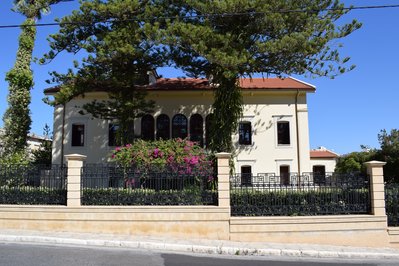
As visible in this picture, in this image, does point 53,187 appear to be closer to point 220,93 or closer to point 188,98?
point 220,93

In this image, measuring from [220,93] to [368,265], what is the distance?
1196cm

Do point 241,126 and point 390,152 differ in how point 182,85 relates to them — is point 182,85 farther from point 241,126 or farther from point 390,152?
point 390,152

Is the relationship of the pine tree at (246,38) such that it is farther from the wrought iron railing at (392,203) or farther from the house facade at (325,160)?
the house facade at (325,160)

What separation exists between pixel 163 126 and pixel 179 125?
106 cm

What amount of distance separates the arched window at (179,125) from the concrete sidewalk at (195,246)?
1538cm

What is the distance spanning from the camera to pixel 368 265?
9922 millimetres

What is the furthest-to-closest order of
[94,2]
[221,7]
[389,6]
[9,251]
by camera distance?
[94,2]
[221,7]
[389,6]
[9,251]

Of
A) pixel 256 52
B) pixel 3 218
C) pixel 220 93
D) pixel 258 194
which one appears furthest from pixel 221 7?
pixel 3 218

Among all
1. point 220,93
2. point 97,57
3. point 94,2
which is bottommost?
point 220,93

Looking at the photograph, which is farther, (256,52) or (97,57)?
(97,57)

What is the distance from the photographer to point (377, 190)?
1280 centimetres

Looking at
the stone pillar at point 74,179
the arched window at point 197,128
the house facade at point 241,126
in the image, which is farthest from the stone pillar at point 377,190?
the arched window at point 197,128

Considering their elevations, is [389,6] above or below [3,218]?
above

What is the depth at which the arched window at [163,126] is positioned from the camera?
2692 cm
